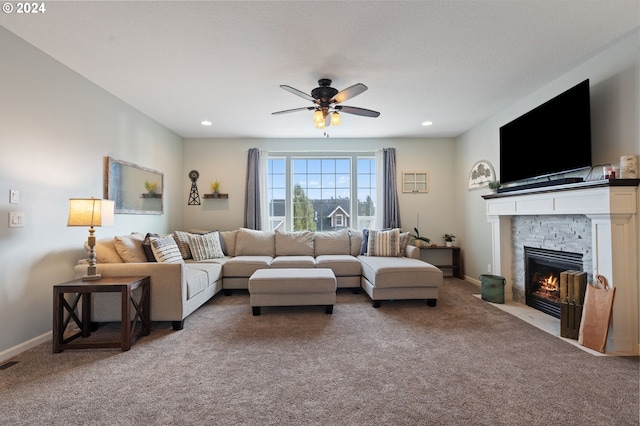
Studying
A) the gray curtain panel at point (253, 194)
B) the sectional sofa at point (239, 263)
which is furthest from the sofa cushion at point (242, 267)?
the gray curtain panel at point (253, 194)

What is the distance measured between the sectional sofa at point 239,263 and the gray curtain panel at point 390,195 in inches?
28.5

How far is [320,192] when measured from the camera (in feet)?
18.5

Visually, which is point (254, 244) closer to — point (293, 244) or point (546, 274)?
point (293, 244)

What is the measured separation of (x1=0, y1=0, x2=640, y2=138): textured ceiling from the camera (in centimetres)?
207

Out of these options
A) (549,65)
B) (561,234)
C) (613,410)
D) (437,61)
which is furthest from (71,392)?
(549,65)

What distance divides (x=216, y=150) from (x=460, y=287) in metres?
4.74

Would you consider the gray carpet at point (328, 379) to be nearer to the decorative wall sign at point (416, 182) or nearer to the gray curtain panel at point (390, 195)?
the gray curtain panel at point (390, 195)

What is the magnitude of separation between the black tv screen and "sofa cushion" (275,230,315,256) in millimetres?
2923

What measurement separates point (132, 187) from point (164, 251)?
127cm

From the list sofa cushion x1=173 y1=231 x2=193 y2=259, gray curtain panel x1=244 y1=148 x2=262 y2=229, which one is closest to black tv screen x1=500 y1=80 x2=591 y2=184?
gray curtain panel x1=244 y1=148 x2=262 y2=229

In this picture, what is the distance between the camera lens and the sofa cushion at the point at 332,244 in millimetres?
4836

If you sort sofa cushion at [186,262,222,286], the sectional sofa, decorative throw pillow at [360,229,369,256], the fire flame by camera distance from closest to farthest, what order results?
the sectional sofa → the fire flame → sofa cushion at [186,262,222,286] → decorative throw pillow at [360,229,369,256]

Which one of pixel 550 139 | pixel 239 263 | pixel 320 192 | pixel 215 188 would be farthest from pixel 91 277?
pixel 550 139

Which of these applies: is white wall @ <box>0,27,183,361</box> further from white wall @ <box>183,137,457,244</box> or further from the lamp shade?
white wall @ <box>183,137,457,244</box>
